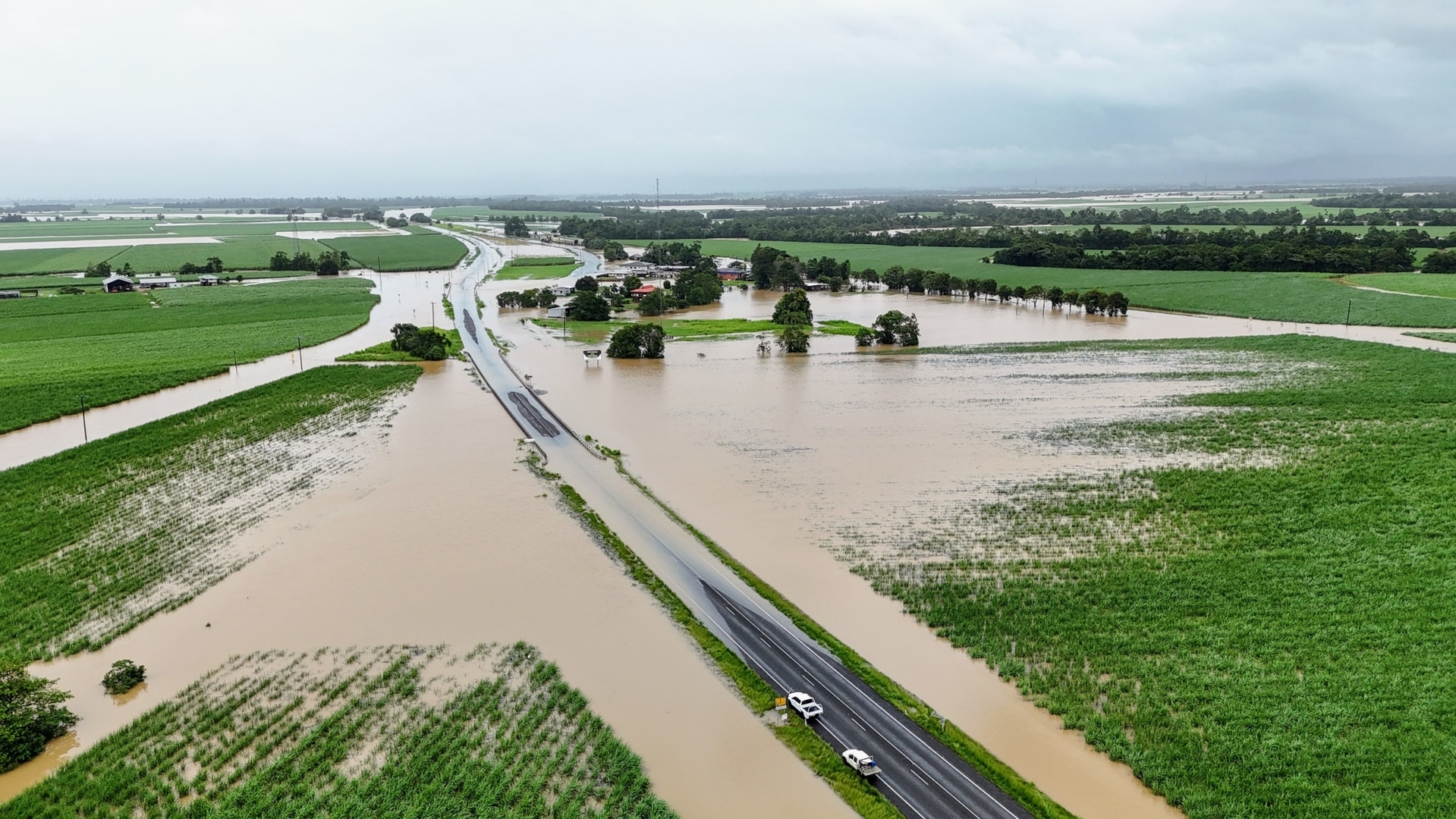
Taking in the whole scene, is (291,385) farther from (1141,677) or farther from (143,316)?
(1141,677)

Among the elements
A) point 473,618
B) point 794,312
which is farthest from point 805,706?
point 794,312

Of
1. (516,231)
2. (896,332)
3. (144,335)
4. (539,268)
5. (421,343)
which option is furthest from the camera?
(516,231)

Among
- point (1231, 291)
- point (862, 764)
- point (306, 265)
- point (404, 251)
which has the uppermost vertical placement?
point (404, 251)

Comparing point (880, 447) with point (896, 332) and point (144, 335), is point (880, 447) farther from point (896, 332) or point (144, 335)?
point (144, 335)

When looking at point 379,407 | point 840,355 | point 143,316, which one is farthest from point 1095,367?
point 143,316

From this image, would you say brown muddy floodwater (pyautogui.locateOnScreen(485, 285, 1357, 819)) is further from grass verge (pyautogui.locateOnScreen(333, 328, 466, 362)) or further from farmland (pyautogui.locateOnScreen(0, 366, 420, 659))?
farmland (pyautogui.locateOnScreen(0, 366, 420, 659))

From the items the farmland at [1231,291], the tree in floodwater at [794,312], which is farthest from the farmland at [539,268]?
the tree in floodwater at [794,312]
